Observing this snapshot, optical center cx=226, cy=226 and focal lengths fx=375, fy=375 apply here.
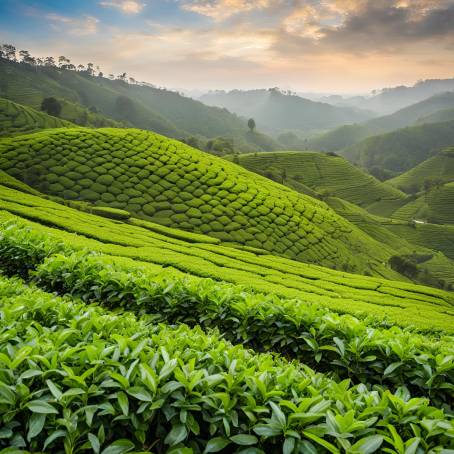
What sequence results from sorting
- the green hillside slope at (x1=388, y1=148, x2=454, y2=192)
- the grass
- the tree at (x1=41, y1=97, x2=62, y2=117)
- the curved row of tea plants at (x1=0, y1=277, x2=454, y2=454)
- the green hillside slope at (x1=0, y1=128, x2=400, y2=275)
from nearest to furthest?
the curved row of tea plants at (x1=0, y1=277, x2=454, y2=454), the green hillside slope at (x1=0, y1=128, x2=400, y2=275), the grass, the tree at (x1=41, y1=97, x2=62, y2=117), the green hillside slope at (x1=388, y1=148, x2=454, y2=192)

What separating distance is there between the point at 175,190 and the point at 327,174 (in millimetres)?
95636

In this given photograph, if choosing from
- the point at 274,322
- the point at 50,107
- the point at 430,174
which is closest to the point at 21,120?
the point at 50,107

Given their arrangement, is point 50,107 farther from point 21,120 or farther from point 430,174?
point 430,174

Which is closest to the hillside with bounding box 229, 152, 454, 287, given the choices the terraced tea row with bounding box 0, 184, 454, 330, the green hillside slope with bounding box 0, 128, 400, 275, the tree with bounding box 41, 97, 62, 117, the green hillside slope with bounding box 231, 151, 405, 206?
the green hillside slope with bounding box 231, 151, 405, 206

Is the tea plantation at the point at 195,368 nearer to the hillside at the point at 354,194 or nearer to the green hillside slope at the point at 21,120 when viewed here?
the hillside at the point at 354,194

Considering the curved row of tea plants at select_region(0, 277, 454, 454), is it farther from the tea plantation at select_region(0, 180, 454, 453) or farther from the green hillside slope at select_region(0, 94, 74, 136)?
the green hillside slope at select_region(0, 94, 74, 136)

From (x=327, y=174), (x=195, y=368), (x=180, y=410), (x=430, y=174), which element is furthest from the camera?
(x=430, y=174)

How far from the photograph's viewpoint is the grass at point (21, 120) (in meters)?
83.4

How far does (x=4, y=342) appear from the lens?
15.8 feet

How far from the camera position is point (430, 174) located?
163 m

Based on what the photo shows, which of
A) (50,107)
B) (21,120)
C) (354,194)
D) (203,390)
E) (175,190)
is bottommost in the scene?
(354,194)

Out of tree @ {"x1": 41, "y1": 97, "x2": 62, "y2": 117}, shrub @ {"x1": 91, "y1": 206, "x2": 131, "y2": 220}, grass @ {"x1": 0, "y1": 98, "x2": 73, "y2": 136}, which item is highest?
tree @ {"x1": 41, "y1": 97, "x2": 62, "y2": 117}

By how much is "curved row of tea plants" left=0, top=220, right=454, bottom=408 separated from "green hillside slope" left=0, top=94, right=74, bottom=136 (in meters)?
83.8

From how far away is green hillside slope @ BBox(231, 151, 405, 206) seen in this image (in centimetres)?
12238
